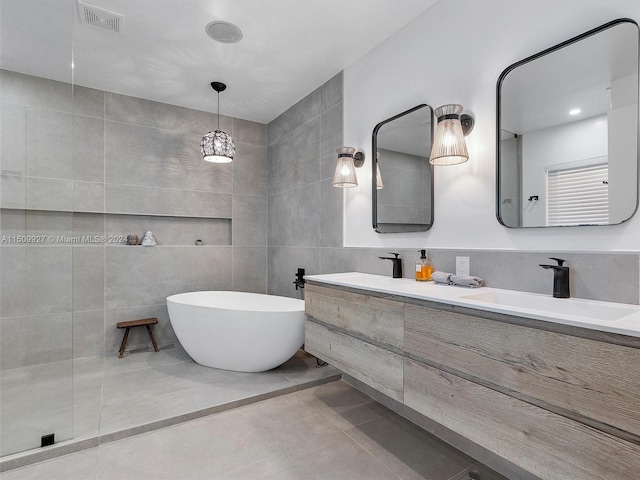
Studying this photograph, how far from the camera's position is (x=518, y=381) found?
108cm

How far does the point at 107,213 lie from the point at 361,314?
286 cm

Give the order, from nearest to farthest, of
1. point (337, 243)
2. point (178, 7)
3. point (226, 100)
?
point (178, 7), point (337, 243), point (226, 100)

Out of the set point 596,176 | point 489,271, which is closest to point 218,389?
point 489,271

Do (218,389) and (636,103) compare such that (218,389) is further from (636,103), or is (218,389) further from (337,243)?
(636,103)

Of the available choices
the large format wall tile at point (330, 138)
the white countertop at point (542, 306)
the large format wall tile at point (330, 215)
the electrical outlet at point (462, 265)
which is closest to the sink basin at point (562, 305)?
the white countertop at point (542, 306)

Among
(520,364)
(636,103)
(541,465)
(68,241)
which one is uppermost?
(636,103)

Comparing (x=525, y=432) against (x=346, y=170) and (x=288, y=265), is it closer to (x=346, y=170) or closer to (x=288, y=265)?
(x=346, y=170)

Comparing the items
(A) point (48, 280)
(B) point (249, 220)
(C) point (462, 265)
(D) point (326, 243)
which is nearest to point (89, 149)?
(B) point (249, 220)

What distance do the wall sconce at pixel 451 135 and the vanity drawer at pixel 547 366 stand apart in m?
0.88

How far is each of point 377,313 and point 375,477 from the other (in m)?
0.78

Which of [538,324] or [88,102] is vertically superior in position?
[88,102]

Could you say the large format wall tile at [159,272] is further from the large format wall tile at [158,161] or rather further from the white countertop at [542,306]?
the white countertop at [542,306]

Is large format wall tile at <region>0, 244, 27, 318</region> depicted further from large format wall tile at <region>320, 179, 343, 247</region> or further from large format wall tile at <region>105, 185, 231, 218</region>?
large format wall tile at <region>320, 179, 343, 247</region>

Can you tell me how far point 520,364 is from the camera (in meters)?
1.08
